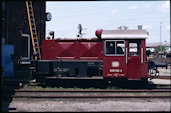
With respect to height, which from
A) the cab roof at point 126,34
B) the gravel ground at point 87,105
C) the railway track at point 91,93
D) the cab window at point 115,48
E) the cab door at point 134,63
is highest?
the cab roof at point 126,34

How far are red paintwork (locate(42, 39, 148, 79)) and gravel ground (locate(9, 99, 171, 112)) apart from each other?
93.4 inches

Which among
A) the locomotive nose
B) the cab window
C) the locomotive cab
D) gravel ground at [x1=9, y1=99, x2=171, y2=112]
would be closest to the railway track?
gravel ground at [x1=9, y1=99, x2=171, y2=112]

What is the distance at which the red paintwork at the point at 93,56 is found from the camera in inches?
454

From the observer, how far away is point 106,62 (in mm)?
11625

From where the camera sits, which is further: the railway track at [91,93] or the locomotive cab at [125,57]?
the locomotive cab at [125,57]

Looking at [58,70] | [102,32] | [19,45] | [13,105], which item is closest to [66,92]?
[58,70]

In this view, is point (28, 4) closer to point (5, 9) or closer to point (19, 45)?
A: point (5, 9)

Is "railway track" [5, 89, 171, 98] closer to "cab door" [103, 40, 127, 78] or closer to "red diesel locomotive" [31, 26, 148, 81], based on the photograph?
"red diesel locomotive" [31, 26, 148, 81]

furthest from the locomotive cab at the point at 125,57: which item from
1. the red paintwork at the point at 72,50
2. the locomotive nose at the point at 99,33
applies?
the red paintwork at the point at 72,50

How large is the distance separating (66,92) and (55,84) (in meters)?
2.03

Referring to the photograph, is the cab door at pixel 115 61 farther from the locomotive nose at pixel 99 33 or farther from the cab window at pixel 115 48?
the locomotive nose at pixel 99 33

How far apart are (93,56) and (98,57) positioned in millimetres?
335

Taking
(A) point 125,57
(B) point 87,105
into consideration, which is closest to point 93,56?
(A) point 125,57

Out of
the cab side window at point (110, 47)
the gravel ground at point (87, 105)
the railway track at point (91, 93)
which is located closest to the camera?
the gravel ground at point (87, 105)
